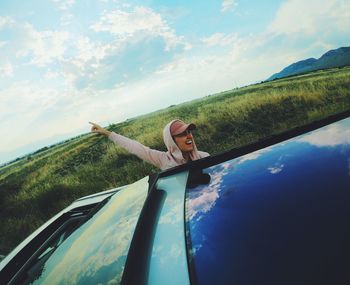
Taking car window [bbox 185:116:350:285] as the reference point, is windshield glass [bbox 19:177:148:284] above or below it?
below

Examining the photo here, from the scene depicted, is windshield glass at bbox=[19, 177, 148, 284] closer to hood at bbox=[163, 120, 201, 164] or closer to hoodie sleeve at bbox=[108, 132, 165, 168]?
hood at bbox=[163, 120, 201, 164]

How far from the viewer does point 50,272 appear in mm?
1722

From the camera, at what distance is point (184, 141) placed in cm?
382

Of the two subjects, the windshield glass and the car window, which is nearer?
the car window

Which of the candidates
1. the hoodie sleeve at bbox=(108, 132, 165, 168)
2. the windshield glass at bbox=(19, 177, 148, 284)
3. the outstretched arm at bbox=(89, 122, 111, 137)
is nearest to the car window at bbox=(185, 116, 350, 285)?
the windshield glass at bbox=(19, 177, 148, 284)

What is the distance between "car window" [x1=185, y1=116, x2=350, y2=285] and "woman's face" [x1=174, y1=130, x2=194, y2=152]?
2178 millimetres

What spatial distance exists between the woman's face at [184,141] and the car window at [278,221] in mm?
2178

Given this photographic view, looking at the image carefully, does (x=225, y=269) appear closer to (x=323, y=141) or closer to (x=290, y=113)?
(x=323, y=141)

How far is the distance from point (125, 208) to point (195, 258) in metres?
1.12

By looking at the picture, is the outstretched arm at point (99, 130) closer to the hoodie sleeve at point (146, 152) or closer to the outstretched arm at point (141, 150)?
the outstretched arm at point (141, 150)

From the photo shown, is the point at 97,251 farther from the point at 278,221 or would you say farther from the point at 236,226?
the point at 278,221

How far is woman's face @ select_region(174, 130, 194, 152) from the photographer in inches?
150

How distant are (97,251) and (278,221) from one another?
3.20ft

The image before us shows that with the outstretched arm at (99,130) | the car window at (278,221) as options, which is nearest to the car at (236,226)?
the car window at (278,221)
